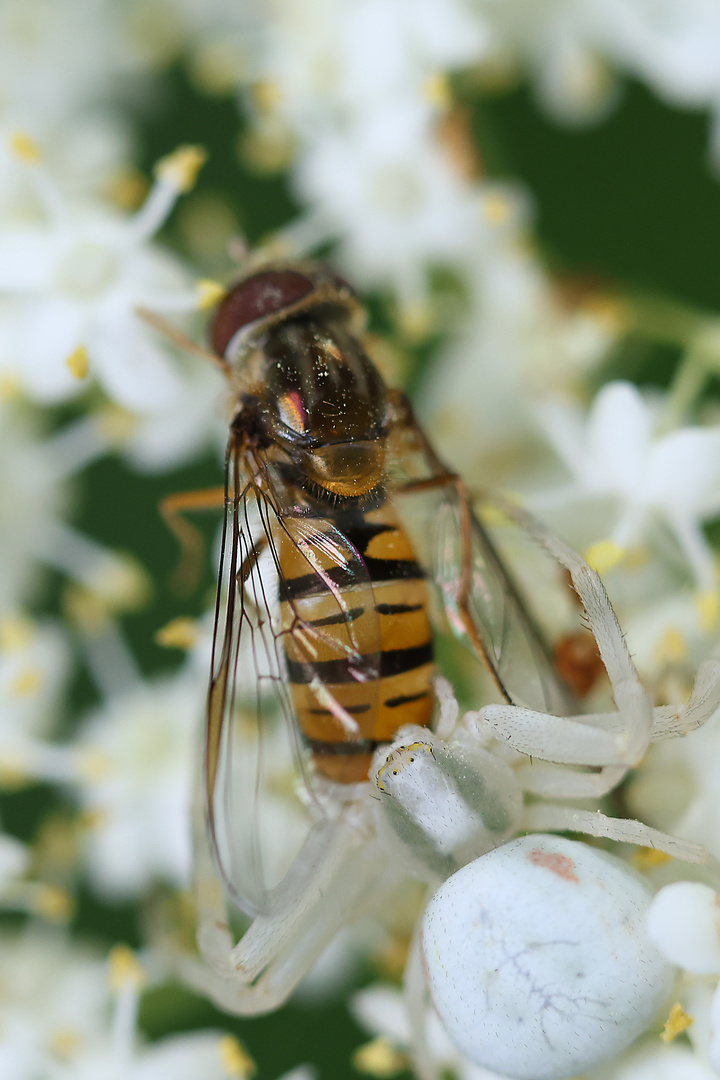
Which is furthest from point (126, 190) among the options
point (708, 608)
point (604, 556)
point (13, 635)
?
point (708, 608)

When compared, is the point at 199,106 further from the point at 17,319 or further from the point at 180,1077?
the point at 180,1077

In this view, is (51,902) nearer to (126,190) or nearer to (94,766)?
(94,766)

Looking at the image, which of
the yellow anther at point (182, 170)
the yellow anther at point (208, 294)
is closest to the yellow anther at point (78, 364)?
the yellow anther at point (208, 294)

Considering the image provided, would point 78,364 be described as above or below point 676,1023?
above

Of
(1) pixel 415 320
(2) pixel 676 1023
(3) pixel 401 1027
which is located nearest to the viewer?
(2) pixel 676 1023

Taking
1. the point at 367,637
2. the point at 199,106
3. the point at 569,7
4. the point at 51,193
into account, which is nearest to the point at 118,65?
the point at 199,106

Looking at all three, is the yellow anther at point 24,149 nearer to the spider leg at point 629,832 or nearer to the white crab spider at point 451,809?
the white crab spider at point 451,809
